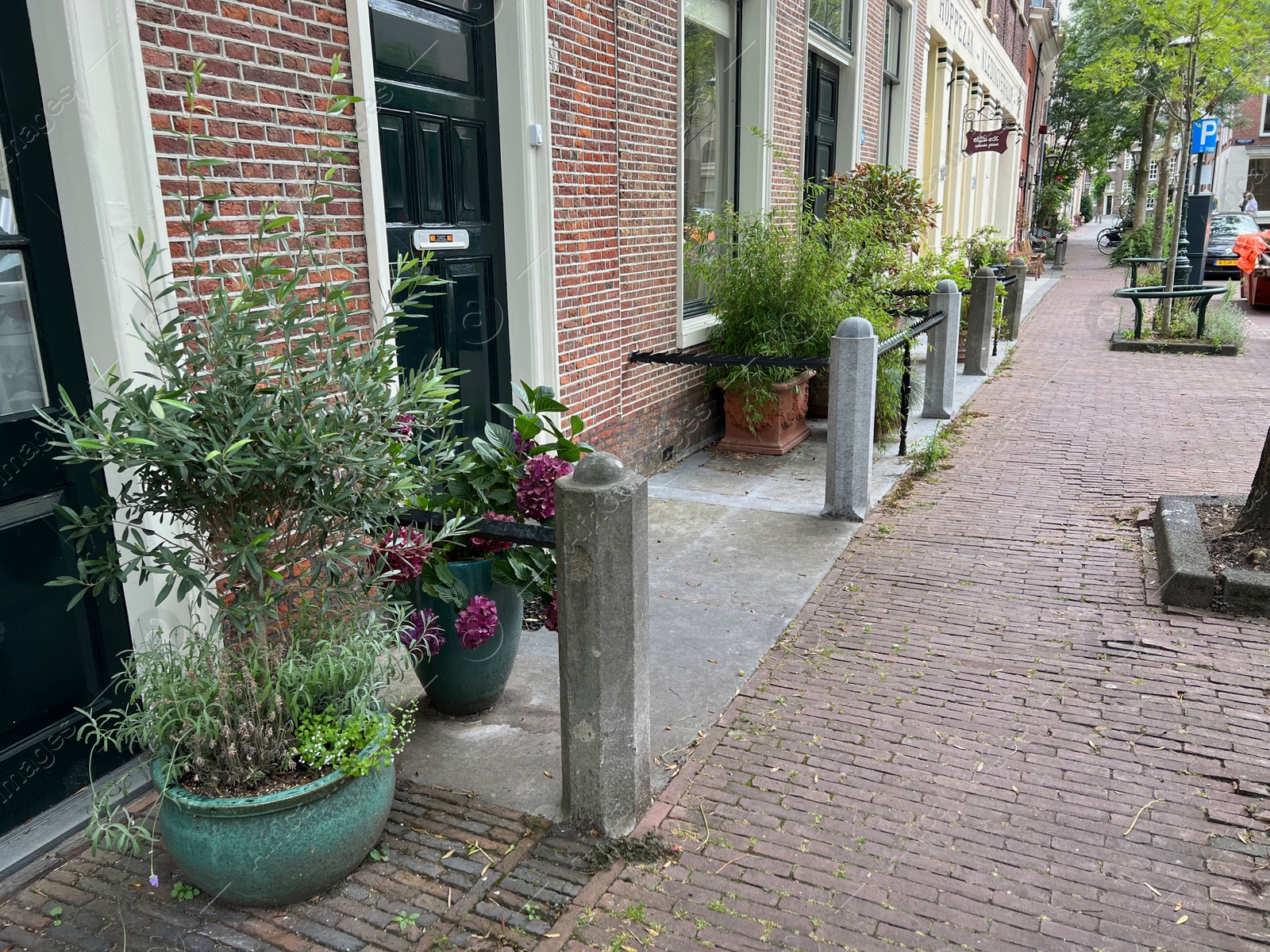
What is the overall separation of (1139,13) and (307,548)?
59.6ft

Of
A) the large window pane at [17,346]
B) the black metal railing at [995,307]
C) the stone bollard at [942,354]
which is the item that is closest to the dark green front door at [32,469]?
the large window pane at [17,346]

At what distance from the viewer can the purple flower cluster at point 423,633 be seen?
3.22m

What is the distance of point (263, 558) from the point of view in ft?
8.25

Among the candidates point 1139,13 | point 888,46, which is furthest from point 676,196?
point 1139,13

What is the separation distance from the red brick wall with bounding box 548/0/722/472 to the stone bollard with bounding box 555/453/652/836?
3.01 metres

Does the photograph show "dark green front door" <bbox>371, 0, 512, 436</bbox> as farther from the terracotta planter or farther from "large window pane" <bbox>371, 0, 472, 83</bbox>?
the terracotta planter

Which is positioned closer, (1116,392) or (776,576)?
(776,576)

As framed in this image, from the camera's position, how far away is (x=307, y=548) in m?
2.58

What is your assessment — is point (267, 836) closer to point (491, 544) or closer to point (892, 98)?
point (491, 544)

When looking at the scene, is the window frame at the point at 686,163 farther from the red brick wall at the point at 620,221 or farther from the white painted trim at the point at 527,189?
the white painted trim at the point at 527,189

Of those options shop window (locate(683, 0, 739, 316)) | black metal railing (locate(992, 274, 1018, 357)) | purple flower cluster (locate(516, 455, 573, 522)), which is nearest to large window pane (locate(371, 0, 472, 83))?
purple flower cluster (locate(516, 455, 573, 522))

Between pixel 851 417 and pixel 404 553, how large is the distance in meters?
3.47

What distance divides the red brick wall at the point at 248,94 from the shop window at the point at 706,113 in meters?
4.11

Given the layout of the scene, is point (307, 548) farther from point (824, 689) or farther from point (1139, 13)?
point (1139, 13)
